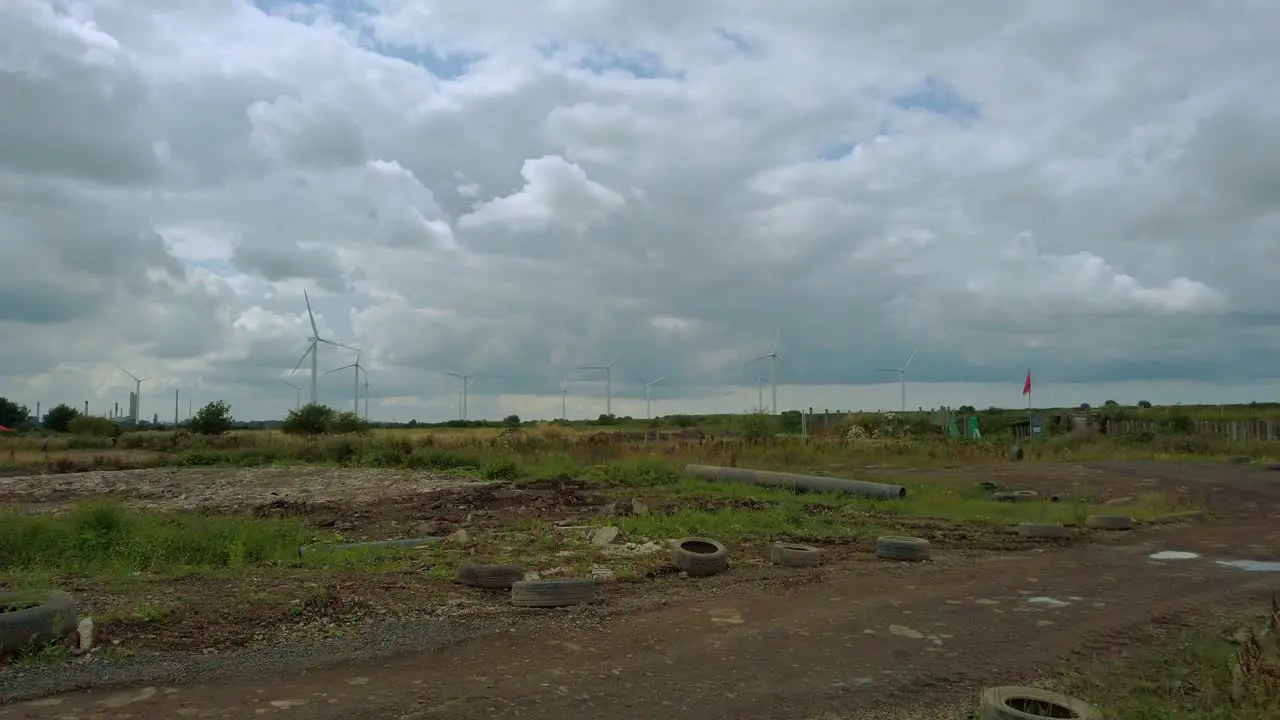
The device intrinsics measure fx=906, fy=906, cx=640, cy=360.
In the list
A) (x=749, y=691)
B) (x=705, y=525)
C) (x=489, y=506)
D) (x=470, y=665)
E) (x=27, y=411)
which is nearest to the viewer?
(x=749, y=691)

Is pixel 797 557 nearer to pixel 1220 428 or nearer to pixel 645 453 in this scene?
pixel 645 453

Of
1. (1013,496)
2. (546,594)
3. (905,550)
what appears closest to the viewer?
(546,594)

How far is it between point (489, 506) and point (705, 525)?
6356 millimetres

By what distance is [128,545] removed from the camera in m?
11.6

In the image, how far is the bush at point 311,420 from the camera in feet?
172

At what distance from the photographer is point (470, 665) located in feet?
21.0

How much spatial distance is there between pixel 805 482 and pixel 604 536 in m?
8.97

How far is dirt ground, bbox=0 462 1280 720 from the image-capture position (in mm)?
5590

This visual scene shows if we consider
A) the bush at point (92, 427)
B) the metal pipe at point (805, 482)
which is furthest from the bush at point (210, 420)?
the metal pipe at point (805, 482)

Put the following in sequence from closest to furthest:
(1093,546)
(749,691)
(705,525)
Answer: (749,691) < (1093,546) < (705,525)

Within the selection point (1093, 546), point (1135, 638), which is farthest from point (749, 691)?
point (1093, 546)

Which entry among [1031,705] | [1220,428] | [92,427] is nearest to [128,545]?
[1031,705]

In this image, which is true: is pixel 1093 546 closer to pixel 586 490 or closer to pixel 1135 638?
pixel 1135 638

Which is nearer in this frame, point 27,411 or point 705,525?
point 705,525
